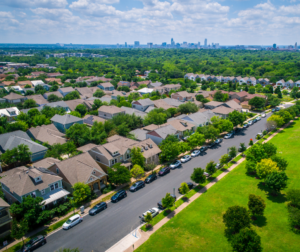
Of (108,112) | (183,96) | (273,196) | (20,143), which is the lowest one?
(273,196)

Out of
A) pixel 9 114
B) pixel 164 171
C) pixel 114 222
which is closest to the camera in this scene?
pixel 114 222

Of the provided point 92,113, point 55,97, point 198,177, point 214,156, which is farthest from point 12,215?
point 55,97

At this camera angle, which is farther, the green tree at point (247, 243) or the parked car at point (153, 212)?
the parked car at point (153, 212)

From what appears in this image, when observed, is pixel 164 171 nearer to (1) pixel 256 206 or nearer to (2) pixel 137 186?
(2) pixel 137 186

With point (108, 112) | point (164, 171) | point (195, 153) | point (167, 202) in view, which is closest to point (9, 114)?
point (108, 112)

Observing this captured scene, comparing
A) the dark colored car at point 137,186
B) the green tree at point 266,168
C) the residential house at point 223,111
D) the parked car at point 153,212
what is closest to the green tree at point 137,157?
the dark colored car at point 137,186

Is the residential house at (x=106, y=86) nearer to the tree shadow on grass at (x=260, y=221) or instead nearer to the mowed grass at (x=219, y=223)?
the mowed grass at (x=219, y=223)

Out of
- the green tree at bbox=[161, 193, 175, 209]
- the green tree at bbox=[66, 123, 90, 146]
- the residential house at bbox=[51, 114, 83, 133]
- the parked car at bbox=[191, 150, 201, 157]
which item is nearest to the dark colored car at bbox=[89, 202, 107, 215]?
the green tree at bbox=[161, 193, 175, 209]

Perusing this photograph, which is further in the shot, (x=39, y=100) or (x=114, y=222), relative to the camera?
(x=39, y=100)
